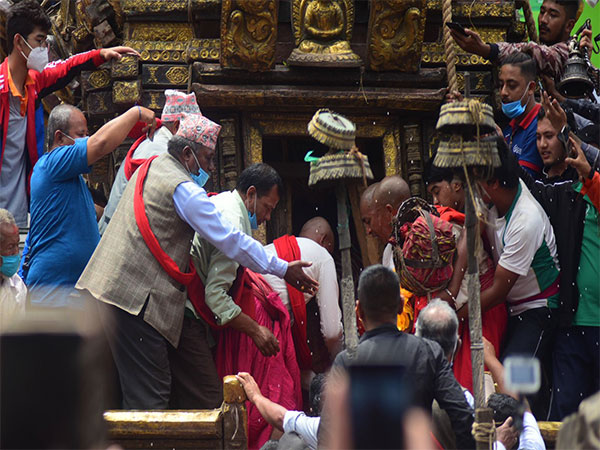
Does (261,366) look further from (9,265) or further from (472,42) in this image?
(472,42)

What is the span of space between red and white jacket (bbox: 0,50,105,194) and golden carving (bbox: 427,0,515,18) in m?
2.78

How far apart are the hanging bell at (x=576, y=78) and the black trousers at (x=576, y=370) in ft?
5.63

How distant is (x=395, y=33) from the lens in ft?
26.2

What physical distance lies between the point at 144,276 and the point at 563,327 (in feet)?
8.06

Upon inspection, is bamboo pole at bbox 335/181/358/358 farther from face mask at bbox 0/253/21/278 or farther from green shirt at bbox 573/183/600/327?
Result: face mask at bbox 0/253/21/278

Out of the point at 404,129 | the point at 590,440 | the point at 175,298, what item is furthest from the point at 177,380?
the point at 590,440

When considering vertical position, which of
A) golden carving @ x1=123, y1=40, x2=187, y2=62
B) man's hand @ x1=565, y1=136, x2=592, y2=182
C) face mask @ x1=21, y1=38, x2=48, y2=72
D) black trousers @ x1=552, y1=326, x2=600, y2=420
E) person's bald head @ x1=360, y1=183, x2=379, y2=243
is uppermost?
face mask @ x1=21, y1=38, x2=48, y2=72

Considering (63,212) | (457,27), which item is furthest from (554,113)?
(63,212)

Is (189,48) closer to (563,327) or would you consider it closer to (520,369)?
(563,327)

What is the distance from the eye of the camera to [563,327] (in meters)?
6.17

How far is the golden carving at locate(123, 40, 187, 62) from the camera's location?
810cm

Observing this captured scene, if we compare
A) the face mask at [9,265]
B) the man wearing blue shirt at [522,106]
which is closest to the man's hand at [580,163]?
the man wearing blue shirt at [522,106]

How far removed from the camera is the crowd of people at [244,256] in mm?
5648

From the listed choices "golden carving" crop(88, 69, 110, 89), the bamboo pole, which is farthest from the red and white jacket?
the bamboo pole
